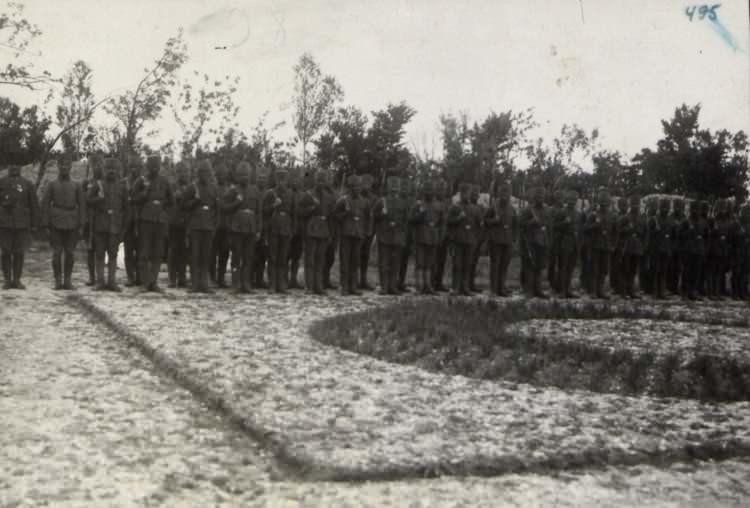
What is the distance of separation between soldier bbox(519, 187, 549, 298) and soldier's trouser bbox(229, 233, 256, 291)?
498 centimetres

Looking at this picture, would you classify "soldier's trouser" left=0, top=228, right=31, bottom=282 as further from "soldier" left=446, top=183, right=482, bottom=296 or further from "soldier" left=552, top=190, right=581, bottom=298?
"soldier" left=552, top=190, right=581, bottom=298

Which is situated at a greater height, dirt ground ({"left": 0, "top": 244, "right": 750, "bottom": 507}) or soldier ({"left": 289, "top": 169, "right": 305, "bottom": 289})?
soldier ({"left": 289, "top": 169, "right": 305, "bottom": 289})

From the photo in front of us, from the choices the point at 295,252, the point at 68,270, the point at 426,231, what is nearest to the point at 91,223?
the point at 68,270

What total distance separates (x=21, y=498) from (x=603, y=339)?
23.7 feet

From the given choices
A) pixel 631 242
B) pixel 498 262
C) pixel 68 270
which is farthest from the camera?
pixel 631 242

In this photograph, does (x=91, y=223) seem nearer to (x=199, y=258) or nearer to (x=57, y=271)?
(x=57, y=271)

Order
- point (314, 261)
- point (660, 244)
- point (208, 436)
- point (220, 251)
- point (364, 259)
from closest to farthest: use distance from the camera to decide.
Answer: point (208, 436), point (314, 261), point (220, 251), point (364, 259), point (660, 244)

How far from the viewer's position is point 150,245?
13.3 metres

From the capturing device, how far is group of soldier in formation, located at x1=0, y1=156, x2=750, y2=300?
42.6 ft

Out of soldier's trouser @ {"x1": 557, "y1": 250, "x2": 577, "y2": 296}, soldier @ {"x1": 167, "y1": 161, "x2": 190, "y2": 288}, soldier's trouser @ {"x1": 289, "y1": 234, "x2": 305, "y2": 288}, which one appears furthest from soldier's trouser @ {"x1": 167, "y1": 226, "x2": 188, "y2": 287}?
soldier's trouser @ {"x1": 557, "y1": 250, "x2": 577, "y2": 296}

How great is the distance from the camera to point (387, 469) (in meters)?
4.47

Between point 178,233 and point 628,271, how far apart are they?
8.96m

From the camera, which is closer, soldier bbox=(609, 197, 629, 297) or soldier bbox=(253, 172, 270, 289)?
soldier bbox=(253, 172, 270, 289)

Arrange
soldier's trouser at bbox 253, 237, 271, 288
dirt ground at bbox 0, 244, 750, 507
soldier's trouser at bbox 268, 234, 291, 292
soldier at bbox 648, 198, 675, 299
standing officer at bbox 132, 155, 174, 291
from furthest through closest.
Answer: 1. soldier at bbox 648, 198, 675, 299
2. soldier's trouser at bbox 253, 237, 271, 288
3. soldier's trouser at bbox 268, 234, 291, 292
4. standing officer at bbox 132, 155, 174, 291
5. dirt ground at bbox 0, 244, 750, 507
